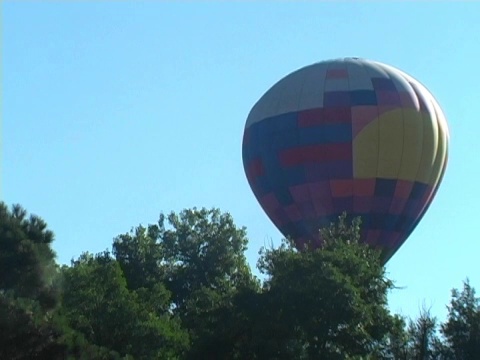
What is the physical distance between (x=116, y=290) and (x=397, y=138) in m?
12.5

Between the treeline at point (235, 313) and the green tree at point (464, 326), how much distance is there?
0.13ft

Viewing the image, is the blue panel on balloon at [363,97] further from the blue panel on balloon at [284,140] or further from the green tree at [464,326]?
the green tree at [464,326]

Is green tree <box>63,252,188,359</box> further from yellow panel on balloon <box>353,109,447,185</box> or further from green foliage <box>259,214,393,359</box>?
yellow panel on balloon <box>353,109,447,185</box>

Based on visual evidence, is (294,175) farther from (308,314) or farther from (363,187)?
(308,314)

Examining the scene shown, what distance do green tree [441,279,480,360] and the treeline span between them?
4cm

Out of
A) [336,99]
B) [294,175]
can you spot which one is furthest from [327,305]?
[336,99]

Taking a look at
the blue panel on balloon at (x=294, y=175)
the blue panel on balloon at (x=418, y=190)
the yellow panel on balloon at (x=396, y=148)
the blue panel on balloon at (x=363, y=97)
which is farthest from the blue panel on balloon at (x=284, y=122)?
the blue panel on balloon at (x=418, y=190)

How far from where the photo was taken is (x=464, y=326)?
4300 centimetres

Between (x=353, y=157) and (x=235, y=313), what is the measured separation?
1150 cm

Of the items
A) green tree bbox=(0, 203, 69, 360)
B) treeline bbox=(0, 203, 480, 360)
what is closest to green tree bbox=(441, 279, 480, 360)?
treeline bbox=(0, 203, 480, 360)

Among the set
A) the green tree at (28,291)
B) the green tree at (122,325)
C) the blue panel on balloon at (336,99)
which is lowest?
the green tree at (28,291)

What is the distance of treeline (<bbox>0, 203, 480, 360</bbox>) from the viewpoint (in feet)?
106

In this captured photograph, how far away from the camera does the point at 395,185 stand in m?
48.9

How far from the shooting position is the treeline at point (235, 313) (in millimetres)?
32406
